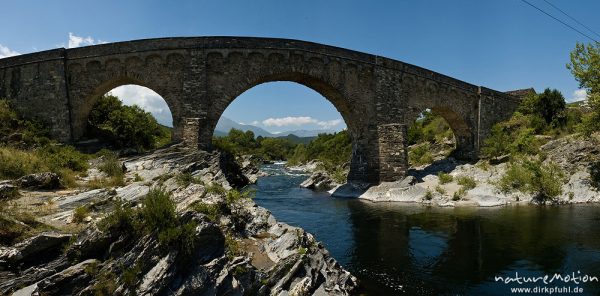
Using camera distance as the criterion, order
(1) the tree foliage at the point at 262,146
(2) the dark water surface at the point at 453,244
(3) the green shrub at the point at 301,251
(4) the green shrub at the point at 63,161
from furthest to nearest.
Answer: (1) the tree foliage at the point at 262,146 → (4) the green shrub at the point at 63,161 → (2) the dark water surface at the point at 453,244 → (3) the green shrub at the point at 301,251

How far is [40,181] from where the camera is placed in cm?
1102

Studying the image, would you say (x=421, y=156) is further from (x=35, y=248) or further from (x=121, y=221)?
(x=35, y=248)

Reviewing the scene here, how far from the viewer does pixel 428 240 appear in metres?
13.6

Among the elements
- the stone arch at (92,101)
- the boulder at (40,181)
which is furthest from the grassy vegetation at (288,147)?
the boulder at (40,181)

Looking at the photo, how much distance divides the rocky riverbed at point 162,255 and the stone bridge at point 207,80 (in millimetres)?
11069

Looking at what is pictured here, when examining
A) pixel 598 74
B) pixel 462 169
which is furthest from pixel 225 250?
pixel 462 169

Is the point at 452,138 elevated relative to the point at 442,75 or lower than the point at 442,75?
lower

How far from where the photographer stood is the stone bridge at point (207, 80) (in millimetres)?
20172

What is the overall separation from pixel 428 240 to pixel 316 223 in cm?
525

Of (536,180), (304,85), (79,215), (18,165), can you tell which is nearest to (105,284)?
(79,215)

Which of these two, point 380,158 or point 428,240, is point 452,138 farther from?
point 428,240

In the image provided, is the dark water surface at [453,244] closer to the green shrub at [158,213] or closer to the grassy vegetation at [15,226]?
the green shrub at [158,213]

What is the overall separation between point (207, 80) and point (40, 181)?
447 inches

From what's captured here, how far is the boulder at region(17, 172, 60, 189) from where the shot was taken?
34.9 ft
